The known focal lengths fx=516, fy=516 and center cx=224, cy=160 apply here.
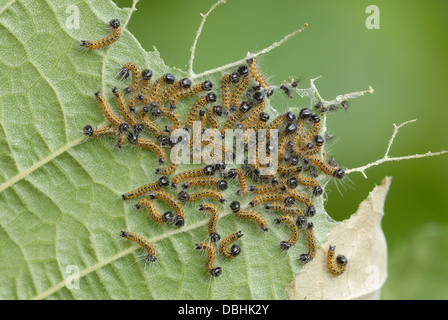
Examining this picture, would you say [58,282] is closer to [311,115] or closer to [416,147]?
[311,115]

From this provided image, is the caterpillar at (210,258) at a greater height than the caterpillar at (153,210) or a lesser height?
lesser

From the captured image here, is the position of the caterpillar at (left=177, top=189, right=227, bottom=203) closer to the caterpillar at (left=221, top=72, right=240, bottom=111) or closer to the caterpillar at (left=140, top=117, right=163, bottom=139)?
the caterpillar at (left=140, top=117, right=163, bottom=139)

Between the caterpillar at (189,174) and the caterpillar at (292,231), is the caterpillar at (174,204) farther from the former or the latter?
the caterpillar at (292,231)

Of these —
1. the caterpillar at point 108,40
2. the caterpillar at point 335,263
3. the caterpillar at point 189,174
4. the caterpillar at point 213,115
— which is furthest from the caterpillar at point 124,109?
the caterpillar at point 335,263

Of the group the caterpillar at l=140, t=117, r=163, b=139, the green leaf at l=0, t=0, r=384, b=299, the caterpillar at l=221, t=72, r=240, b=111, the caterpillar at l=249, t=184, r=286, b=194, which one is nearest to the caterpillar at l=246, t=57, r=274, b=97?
the caterpillar at l=221, t=72, r=240, b=111

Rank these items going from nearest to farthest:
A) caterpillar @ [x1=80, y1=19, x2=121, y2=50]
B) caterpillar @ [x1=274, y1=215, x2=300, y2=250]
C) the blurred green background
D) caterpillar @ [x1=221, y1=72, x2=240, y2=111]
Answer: caterpillar @ [x1=80, y1=19, x2=121, y2=50] < caterpillar @ [x1=221, y1=72, x2=240, y2=111] < caterpillar @ [x1=274, y1=215, x2=300, y2=250] < the blurred green background

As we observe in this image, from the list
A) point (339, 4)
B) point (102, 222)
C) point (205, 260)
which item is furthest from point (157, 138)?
point (339, 4)

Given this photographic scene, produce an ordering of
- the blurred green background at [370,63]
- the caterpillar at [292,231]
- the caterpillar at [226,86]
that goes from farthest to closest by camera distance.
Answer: the blurred green background at [370,63] < the caterpillar at [292,231] < the caterpillar at [226,86]
